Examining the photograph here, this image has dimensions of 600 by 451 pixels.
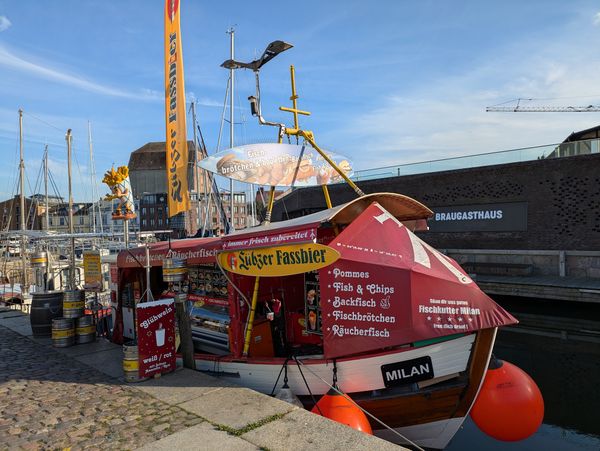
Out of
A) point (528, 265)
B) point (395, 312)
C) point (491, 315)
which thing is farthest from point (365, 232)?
point (528, 265)

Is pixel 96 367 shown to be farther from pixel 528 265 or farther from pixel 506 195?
pixel 506 195

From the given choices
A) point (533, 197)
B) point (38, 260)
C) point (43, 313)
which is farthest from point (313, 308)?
point (533, 197)

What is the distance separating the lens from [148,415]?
543cm

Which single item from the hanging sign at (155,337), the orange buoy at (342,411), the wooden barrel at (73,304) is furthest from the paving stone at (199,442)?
the wooden barrel at (73,304)

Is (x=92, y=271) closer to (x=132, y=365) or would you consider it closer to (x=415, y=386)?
(x=132, y=365)

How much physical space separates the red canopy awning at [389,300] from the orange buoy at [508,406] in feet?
3.79

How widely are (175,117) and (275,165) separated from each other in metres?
2.67

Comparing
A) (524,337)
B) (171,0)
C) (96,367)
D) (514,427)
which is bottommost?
(524,337)

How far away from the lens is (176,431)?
4910mm

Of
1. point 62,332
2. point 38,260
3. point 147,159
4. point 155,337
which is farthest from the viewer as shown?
point 147,159

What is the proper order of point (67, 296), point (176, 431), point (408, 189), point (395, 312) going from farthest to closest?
point (408, 189)
point (67, 296)
point (395, 312)
point (176, 431)

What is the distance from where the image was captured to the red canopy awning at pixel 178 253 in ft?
24.5

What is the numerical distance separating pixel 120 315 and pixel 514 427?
8412mm

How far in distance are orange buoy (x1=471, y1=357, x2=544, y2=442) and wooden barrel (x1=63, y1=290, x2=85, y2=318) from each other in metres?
8.15
